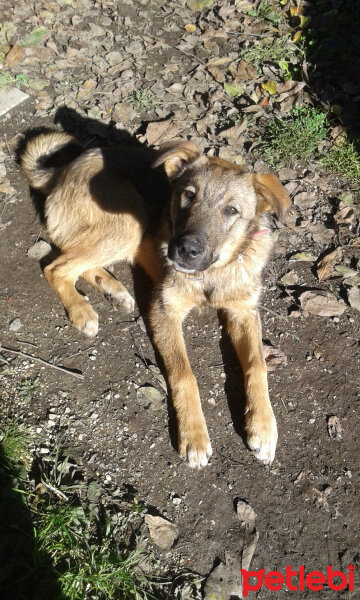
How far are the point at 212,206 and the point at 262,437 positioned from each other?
1811mm

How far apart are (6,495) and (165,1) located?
679 centimetres

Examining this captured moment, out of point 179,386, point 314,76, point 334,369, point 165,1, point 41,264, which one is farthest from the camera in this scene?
point 165,1

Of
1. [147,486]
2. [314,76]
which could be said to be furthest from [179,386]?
[314,76]

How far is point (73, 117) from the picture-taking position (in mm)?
5809

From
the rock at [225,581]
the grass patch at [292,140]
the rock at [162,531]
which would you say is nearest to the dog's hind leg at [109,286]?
the rock at [162,531]

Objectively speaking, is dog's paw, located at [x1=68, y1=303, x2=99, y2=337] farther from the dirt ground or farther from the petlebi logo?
the petlebi logo

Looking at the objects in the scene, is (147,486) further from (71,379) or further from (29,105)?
(29,105)

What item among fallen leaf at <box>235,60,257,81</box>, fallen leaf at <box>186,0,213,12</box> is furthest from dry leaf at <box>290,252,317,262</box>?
fallen leaf at <box>186,0,213,12</box>

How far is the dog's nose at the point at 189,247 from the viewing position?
3.53m

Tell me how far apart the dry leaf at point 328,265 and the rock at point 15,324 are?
291 centimetres

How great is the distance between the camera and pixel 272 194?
375 cm

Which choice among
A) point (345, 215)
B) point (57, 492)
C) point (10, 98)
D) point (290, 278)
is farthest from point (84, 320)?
point (10, 98)

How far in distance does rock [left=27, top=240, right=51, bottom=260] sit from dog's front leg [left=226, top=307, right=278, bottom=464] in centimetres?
189

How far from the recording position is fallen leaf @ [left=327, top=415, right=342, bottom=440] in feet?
13.1
